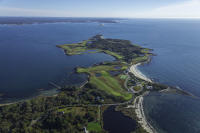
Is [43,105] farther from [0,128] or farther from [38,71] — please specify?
[38,71]

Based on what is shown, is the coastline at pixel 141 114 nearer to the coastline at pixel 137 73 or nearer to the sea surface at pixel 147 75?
the sea surface at pixel 147 75

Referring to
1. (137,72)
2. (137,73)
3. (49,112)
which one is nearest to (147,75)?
(137,73)

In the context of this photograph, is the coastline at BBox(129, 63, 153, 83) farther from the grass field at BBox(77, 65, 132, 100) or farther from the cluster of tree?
the cluster of tree

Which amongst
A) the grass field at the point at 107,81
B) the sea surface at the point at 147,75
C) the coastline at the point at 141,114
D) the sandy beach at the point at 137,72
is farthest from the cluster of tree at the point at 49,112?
the sandy beach at the point at 137,72

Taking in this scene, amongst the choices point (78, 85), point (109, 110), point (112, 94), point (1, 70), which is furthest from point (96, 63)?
point (1, 70)

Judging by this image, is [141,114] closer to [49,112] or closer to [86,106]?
[86,106]


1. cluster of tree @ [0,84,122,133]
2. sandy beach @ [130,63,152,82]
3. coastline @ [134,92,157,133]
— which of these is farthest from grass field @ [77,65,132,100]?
sandy beach @ [130,63,152,82]

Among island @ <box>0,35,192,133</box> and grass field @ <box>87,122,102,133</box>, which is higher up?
island @ <box>0,35,192,133</box>
